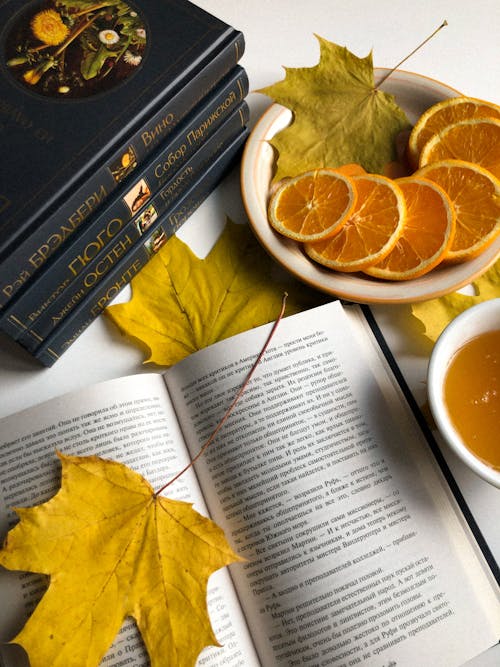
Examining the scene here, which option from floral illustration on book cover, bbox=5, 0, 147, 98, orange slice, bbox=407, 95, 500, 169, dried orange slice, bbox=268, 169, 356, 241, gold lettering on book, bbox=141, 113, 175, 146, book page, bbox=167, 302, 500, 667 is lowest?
book page, bbox=167, 302, 500, 667

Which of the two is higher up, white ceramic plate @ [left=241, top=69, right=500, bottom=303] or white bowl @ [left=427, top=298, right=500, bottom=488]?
white ceramic plate @ [left=241, top=69, right=500, bottom=303]

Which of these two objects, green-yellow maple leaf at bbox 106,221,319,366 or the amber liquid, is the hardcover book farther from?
the amber liquid

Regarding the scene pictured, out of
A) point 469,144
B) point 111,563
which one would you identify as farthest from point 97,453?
point 469,144

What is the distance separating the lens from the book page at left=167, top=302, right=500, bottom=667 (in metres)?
0.63

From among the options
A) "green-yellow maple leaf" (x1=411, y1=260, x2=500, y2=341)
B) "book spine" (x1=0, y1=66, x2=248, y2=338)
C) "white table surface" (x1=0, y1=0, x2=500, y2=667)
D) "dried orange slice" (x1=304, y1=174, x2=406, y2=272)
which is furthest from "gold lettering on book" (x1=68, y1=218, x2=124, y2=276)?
"green-yellow maple leaf" (x1=411, y1=260, x2=500, y2=341)

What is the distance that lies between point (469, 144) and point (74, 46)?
18.4 inches

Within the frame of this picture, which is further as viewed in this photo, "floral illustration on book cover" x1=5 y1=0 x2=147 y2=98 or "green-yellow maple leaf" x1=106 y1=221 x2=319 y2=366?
"green-yellow maple leaf" x1=106 y1=221 x2=319 y2=366

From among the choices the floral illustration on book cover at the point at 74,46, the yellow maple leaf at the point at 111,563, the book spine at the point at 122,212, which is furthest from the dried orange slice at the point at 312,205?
the yellow maple leaf at the point at 111,563

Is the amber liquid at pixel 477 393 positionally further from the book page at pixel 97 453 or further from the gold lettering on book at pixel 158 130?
the gold lettering on book at pixel 158 130

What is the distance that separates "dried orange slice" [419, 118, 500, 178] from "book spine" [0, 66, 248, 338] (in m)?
0.24

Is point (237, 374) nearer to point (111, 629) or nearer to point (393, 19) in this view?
point (111, 629)

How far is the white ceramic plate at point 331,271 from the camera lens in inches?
29.0

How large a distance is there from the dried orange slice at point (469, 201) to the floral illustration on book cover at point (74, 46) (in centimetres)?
36

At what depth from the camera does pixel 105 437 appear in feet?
2.23
